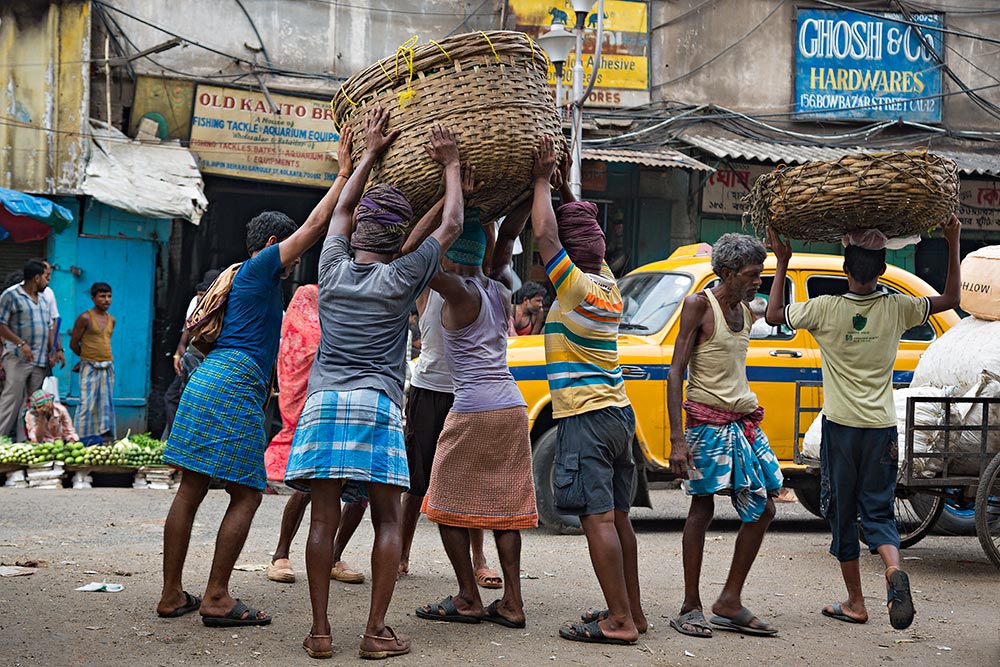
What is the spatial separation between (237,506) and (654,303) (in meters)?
4.45

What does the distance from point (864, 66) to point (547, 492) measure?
34.2 ft

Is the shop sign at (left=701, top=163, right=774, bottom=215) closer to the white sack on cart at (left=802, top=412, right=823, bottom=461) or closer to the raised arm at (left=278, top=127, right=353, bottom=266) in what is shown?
the white sack on cart at (left=802, top=412, right=823, bottom=461)

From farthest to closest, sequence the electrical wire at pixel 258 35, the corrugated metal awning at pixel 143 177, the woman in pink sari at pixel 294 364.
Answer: the electrical wire at pixel 258 35
the corrugated metal awning at pixel 143 177
the woman in pink sari at pixel 294 364

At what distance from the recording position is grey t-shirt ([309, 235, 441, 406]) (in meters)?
4.48

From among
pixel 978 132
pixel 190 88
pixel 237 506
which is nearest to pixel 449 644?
pixel 237 506

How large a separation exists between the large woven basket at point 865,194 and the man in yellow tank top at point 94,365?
326 inches

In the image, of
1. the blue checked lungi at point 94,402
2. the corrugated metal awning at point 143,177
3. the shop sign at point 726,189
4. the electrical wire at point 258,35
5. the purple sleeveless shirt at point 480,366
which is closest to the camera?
the purple sleeveless shirt at point 480,366

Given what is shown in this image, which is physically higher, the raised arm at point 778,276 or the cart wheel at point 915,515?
the raised arm at point 778,276

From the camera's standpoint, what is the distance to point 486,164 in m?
4.55

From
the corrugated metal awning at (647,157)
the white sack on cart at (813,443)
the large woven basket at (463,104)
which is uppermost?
the corrugated metal awning at (647,157)

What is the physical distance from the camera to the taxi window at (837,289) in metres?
8.63

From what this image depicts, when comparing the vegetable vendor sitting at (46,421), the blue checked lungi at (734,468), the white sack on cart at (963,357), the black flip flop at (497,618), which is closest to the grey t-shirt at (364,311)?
the black flip flop at (497,618)

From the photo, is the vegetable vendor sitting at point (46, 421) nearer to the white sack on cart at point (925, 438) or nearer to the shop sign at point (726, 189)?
the white sack on cart at point (925, 438)

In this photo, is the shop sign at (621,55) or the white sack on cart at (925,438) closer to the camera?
the white sack on cart at (925,438)
